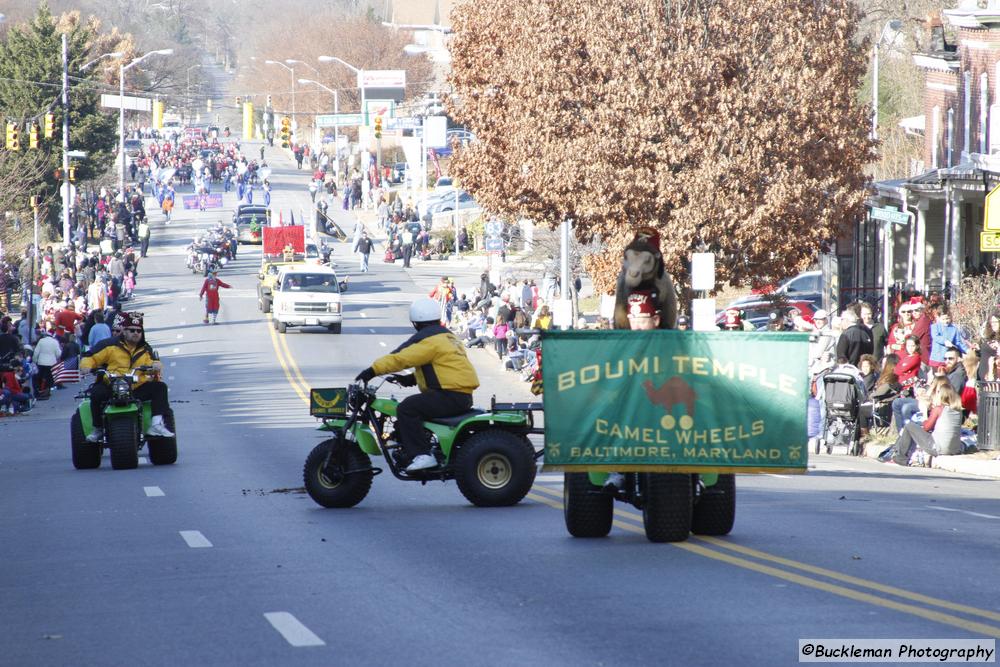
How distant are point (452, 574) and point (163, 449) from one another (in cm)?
1066

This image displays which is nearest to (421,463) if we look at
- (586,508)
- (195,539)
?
(195,539)

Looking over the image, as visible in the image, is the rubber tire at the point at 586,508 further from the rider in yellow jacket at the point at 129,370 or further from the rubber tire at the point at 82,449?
the rubber tire at the point at 82,449

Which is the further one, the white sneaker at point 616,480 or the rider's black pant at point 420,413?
the rider's black pant at point 420,413

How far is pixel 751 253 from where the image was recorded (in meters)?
33.2

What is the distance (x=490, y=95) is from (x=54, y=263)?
25.8 m

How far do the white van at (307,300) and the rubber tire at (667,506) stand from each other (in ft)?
130

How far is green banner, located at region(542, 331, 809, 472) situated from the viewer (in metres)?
11.7

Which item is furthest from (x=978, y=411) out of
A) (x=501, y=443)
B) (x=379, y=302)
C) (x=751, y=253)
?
(x=379, y=302)

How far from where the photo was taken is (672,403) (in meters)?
11.8

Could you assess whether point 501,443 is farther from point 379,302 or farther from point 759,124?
point 379,302

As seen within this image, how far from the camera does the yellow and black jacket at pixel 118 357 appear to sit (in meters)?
20.3

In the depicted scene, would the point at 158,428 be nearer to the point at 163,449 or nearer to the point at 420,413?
the point at 163,449

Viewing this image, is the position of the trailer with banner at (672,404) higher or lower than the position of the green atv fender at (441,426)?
higher

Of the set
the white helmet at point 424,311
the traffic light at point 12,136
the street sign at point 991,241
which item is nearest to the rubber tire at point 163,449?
the white helmet at point 424,311
